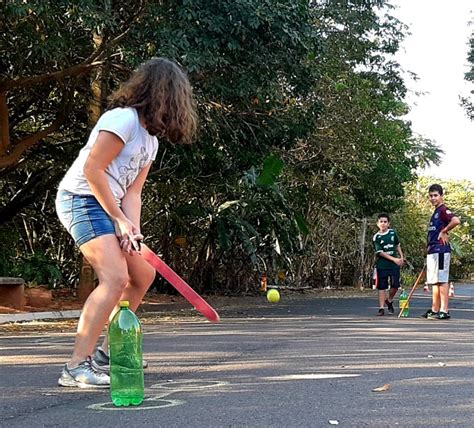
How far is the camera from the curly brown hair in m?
4.99

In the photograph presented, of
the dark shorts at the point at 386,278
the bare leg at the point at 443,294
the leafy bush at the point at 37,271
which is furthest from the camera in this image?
the leafy bush at the point at 37,271

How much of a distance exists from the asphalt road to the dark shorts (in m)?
3.08

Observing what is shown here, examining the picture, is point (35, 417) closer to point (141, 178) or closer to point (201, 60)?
point (141, 178)

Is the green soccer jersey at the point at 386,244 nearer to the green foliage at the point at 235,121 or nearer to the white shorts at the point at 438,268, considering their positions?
the white shorts at the point at 438,268

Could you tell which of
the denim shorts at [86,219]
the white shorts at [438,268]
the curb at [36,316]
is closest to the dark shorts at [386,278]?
the white shorts at [438,268]

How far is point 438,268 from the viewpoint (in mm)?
11633

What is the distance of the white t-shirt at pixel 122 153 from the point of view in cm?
489

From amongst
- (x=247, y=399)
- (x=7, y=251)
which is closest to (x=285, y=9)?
(x=247, y=399)

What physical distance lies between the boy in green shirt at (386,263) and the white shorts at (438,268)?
116 centimetres

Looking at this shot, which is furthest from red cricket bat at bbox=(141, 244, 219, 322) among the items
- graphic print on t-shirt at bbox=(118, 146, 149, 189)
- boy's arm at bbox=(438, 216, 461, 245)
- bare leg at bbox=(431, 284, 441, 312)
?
bare leg at bbox=(431, 284, 441, 312)

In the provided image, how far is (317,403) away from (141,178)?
184 centimetres

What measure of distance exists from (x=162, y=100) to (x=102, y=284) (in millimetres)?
1178

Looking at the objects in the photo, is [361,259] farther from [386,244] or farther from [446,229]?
[446,229]

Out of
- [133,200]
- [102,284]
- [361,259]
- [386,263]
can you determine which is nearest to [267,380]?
[102,284]
